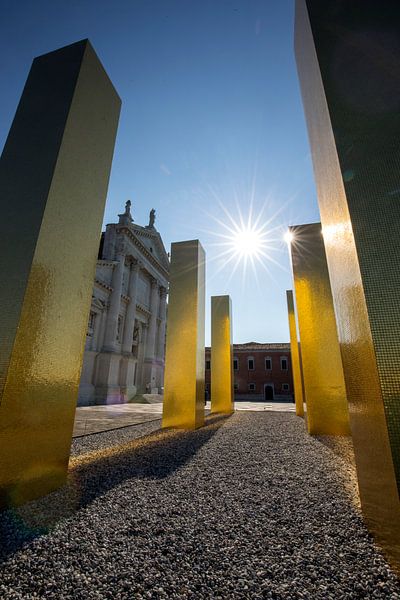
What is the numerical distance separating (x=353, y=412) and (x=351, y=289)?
1.02 metres

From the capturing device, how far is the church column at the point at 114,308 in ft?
69.2

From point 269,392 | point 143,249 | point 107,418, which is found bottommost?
point 107,418

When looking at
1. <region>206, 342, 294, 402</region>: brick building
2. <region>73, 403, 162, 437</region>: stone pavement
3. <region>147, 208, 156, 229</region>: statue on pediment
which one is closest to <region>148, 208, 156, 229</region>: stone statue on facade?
<region>147, 208, 156, 229</region>: statue on pediment

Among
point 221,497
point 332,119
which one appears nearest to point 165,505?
point 221,497

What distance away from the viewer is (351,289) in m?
2.17

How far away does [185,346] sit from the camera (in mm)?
7207

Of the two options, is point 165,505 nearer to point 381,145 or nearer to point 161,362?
point 381,145

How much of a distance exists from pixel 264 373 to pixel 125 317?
20106 mm

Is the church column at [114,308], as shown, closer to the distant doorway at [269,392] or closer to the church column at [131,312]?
the church column at [131,312]

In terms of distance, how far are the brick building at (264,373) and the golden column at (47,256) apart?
1343 inches

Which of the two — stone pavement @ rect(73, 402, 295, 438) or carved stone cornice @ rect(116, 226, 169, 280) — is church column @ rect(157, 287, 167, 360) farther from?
stone pavement @ rect(73, 402, 295, 438)

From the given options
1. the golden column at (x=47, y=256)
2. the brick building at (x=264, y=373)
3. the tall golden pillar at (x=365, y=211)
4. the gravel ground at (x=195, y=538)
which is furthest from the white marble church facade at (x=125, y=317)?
the tall golden pillar at (x=365, y=211)

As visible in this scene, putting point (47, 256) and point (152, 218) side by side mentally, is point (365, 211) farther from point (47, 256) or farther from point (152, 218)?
point (152, 218)

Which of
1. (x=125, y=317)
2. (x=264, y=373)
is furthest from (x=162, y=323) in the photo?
(x=264, y=373)
